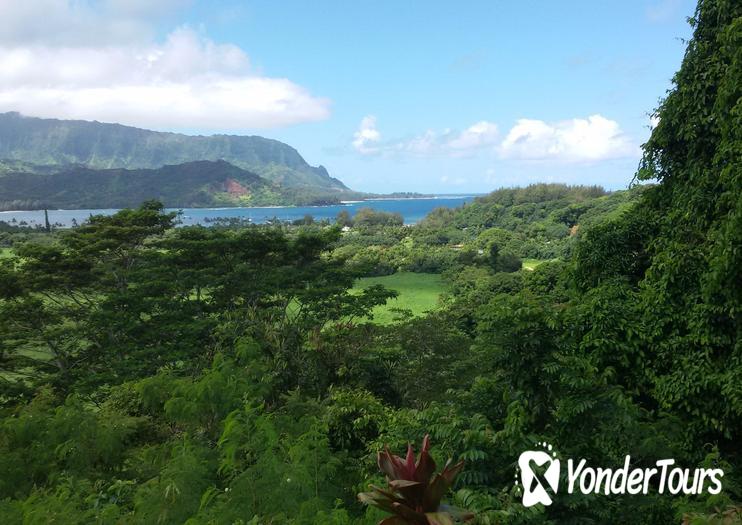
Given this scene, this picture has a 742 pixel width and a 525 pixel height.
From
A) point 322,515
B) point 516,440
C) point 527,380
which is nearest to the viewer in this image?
point 322,515

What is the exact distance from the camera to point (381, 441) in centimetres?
453

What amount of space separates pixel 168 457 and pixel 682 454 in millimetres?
5712

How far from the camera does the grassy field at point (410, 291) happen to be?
122 feet

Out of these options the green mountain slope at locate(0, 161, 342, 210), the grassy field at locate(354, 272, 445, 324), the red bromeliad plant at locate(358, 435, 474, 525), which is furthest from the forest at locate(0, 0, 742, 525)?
the green mountain slope at locate(0, 161, 342, 210)

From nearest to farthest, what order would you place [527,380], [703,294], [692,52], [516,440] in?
[516,440], [527,380], [703,294], [692,52]

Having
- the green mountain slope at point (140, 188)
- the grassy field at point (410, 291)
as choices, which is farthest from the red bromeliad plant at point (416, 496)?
the green mountain slope at point (140, 188)

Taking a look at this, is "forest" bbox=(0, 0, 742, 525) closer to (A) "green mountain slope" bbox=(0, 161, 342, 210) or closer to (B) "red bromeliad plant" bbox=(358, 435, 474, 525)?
(B) "red bromeliad plant" bbox=(358, 435, 474, 525)

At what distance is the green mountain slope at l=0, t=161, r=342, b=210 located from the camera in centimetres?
10894

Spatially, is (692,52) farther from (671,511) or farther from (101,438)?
(101,438)

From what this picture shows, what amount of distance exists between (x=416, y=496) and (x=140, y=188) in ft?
463

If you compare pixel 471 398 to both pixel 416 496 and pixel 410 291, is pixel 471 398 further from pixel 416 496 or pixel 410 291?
pixel 410 291

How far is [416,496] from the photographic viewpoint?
1.49 meters

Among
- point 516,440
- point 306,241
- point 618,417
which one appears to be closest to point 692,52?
point 618,417

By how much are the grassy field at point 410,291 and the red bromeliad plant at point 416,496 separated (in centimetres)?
3049
